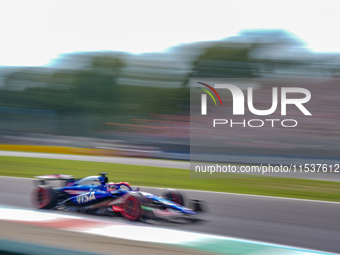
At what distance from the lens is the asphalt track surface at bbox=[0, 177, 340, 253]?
17.0 ft

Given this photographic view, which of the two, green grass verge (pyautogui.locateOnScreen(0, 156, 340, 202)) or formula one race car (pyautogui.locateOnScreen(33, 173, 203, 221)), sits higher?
formula one race car (pyautogui.locateOnScreen(33, 173, 203, 221))

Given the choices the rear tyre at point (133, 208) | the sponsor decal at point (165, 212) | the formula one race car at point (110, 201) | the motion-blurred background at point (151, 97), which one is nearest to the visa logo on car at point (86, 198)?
the formula one race car at point (110, 201)

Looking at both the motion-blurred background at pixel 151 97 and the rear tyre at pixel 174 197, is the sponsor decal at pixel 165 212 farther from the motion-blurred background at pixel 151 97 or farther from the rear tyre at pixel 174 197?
the motion-blurred background at pixel 151 97

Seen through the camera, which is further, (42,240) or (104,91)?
(104,91)

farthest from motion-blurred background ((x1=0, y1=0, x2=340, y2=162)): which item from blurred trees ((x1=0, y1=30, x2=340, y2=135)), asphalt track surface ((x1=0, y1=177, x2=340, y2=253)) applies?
asphalt track surface ((x1=0, y1=177, x2=340, y2=253))

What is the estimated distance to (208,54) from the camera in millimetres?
23953

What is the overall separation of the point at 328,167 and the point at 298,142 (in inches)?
81.9

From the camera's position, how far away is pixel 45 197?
614 centimetres

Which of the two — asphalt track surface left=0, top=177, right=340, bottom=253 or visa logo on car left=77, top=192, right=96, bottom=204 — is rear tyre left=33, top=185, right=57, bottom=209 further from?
asphalt track surface left=0, top=177, right=340, bottom=253

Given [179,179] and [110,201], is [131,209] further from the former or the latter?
[179,179]

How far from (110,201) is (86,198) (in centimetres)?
39

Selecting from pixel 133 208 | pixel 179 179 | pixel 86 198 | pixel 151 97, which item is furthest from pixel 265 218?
pixel 151 97

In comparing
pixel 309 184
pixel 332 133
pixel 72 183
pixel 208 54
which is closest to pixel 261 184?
pixel 309 184

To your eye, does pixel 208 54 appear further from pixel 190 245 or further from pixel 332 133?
pixel 190 245
